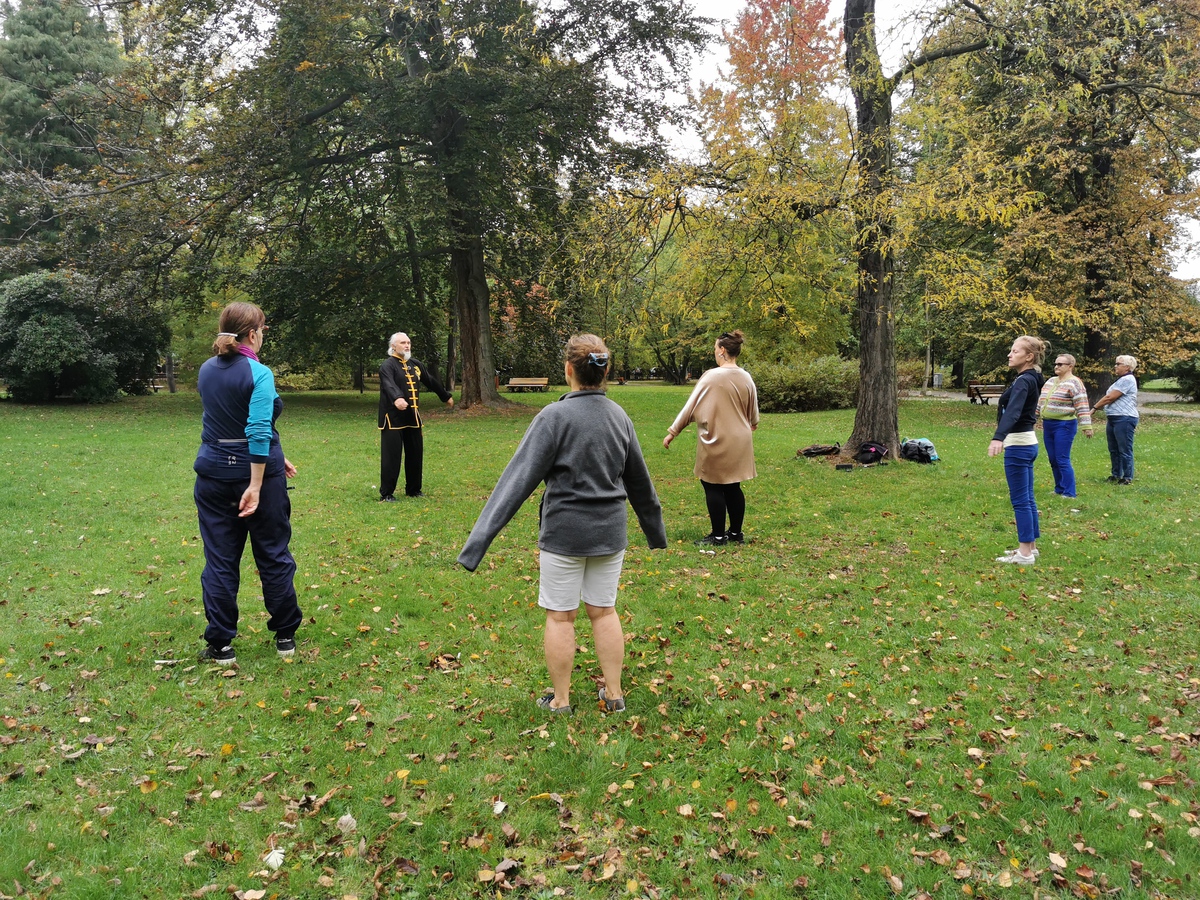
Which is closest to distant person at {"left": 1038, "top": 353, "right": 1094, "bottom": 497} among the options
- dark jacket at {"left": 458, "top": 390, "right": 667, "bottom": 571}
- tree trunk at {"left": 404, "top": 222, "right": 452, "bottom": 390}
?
dark jacket at {"left": 458, "top": 390, "right": 667, "bottom": 571}

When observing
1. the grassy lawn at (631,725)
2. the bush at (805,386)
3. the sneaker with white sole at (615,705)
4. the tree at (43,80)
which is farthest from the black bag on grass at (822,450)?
the tree at (43,80)

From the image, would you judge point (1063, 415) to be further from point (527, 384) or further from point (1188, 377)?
point (527, 384)

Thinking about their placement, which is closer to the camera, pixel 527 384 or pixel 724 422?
pixel 724 422

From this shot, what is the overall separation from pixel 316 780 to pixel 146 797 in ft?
2.34

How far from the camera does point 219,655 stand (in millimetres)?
4566

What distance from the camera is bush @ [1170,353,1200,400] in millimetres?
26533

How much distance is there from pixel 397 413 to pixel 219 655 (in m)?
4.95

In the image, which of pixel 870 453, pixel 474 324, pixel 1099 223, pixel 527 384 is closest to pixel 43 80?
pixel 474 324

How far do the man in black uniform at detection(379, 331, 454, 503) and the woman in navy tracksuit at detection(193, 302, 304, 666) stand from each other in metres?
4.55

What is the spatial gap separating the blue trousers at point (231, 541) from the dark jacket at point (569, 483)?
1.56 metres

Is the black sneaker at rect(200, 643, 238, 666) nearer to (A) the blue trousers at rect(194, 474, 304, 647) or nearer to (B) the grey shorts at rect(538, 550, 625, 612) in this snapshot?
(A) the blue trousers at rect(194, 474, 304, 647)

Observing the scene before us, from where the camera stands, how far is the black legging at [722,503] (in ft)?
24.8

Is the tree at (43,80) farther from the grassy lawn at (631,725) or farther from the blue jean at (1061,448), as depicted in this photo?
the blue jean at (1061,448)

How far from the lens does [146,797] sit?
3.24 m
